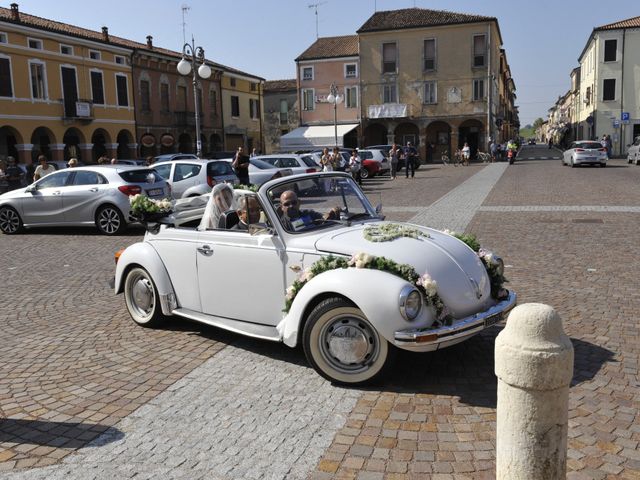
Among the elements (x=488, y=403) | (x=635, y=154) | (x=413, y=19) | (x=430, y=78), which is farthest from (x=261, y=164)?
(x=413, y=19)

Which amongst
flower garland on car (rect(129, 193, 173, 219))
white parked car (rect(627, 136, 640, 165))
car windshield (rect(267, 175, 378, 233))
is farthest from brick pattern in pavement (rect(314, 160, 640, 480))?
white parked car (rect(627, 136, 640, 165))

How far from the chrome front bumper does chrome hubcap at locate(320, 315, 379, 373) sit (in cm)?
31

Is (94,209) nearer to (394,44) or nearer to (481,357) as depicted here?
(481,357)

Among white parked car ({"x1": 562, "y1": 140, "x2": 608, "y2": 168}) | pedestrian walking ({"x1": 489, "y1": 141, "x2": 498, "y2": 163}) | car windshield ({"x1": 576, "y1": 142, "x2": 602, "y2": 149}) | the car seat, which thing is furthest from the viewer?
pedestrian walking ({"x1": 489, "y1": 141, "x2": 498, "y2": 163})

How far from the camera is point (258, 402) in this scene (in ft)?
14.1

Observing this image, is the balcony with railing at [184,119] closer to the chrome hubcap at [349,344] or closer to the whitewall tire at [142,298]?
the whitewall tire at [142,298]

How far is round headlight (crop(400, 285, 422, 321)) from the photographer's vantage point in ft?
13.7

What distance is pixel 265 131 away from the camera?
215ft

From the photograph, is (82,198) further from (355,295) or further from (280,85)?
(280,85)

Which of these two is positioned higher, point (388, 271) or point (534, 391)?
point (388, 271)

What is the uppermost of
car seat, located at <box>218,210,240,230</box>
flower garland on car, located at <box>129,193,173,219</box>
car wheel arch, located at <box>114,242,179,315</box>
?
flower garland on car, located at <box>129,193,173,219</box>

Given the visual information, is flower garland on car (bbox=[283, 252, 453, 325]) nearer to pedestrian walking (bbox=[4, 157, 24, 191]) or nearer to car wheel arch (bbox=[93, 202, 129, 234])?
car wheel arch (bbox=[93, 202, 129, 234])

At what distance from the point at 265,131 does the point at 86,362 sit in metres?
61.7

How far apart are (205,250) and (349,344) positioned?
176cm
